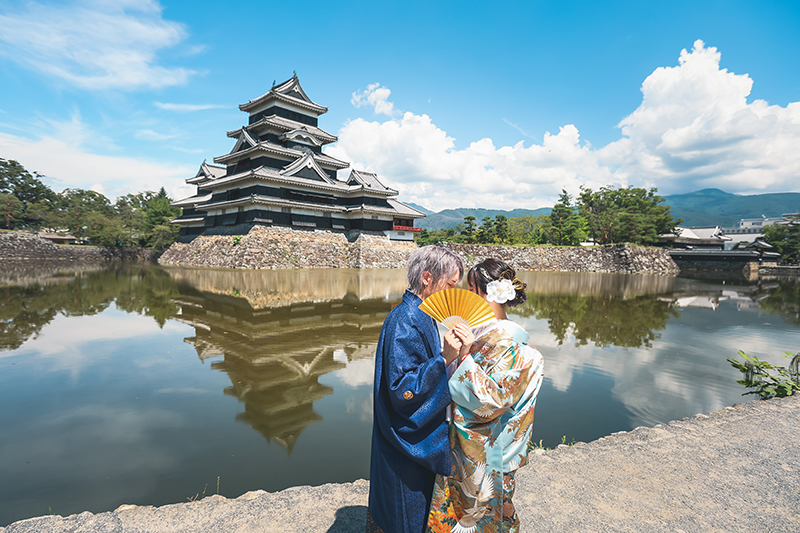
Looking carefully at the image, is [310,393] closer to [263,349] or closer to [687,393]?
[263,349]

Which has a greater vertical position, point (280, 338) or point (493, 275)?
point (493, 275)

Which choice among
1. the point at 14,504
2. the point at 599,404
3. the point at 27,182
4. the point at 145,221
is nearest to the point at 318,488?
the point at 14,504

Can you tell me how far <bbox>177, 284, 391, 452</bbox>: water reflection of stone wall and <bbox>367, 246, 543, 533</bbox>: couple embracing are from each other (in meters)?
2.33

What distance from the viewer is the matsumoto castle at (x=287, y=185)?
76.1 feet

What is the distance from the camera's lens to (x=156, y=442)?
3492 mm

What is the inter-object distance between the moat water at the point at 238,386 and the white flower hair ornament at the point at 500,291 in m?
2.35

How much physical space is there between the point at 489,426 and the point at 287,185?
24119mm

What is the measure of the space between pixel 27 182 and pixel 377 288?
38.8m

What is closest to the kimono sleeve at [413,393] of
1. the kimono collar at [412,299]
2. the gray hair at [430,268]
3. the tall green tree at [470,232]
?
the kimono collar at [412,299]

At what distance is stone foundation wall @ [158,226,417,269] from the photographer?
21.7 metres

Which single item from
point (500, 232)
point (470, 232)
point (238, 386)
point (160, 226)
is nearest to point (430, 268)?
point (238, 386)

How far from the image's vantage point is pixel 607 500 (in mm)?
2467

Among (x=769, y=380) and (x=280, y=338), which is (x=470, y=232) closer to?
(x=280, y=338)

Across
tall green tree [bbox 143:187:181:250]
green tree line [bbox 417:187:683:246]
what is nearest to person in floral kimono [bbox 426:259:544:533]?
green tree line [bbox 417:187:683:246]
